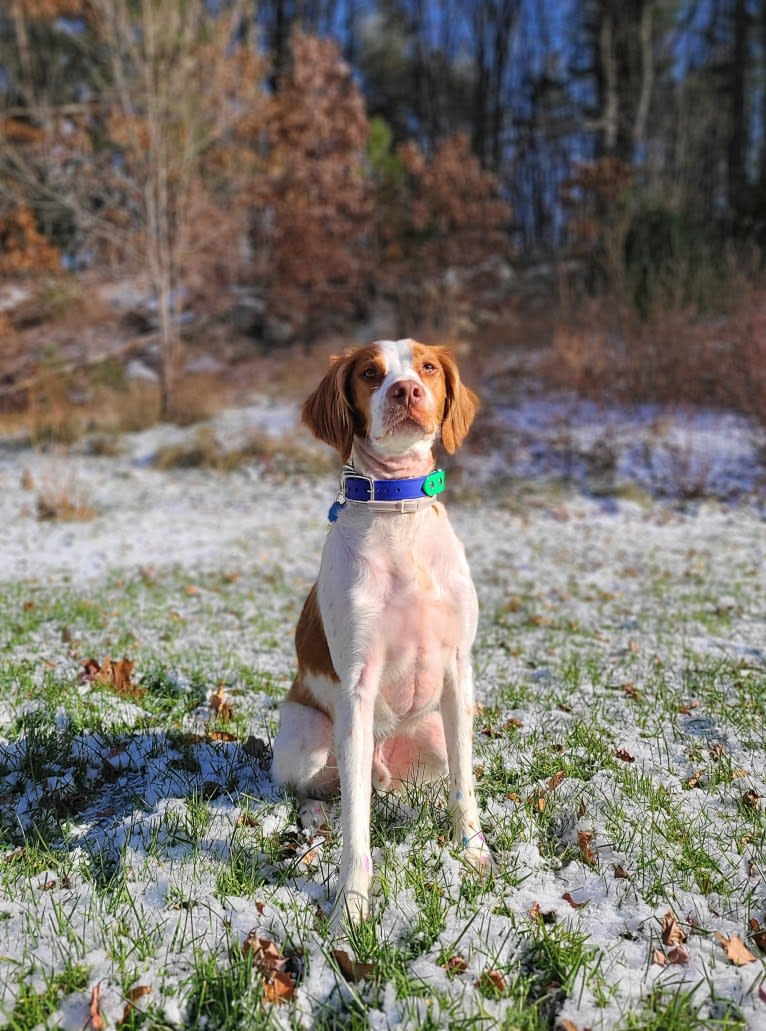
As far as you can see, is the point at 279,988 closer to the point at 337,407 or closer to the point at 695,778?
the point at 337,407

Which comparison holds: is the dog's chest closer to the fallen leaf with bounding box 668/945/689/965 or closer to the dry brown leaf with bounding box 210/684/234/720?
the fallen leaf with bounding box 668/945/689/965

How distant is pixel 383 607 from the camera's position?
6.85 ft

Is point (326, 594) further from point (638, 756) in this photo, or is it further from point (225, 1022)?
point (638, 756)

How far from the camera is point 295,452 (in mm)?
12008

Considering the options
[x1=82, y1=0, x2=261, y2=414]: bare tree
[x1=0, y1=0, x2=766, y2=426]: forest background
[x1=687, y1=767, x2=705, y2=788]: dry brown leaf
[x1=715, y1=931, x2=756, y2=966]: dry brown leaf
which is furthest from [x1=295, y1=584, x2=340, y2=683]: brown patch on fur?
[x1=82, y1=0, x2=261, y2=414]: bare tree

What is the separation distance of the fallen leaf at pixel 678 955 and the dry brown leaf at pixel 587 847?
37cm

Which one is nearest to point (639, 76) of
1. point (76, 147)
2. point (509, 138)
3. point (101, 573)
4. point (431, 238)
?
point (509, 138)

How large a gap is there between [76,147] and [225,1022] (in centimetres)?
1508

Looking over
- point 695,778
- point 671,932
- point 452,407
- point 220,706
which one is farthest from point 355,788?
point 220,706

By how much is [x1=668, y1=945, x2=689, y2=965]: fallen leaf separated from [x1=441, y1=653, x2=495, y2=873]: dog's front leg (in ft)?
1.92

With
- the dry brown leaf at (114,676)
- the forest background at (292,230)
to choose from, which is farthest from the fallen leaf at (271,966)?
the forest background at (292,230)

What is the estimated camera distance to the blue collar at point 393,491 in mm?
2143

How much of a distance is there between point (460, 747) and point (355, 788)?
0.40 metres

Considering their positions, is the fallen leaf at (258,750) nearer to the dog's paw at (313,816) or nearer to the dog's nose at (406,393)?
the dog's paw at (313,816)
